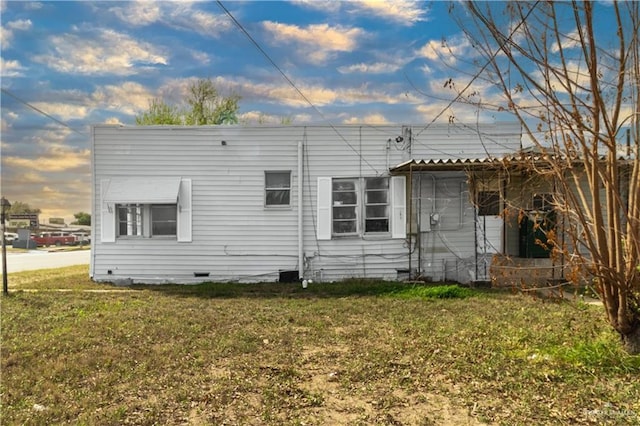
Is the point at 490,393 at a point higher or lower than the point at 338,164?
lower

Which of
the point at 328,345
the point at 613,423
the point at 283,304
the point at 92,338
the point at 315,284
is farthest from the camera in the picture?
Result: the point at 315,284

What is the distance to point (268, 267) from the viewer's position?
1060cm

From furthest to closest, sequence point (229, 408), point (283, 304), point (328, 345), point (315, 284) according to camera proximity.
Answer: point (315, 284)
point (283, 304)
point (328, 345)
point (229, 408)

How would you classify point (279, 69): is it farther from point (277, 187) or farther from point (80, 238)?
point (80, 238)

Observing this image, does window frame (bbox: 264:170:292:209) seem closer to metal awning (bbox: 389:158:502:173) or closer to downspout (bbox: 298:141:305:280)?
downspout (bbox: 298:141:305:280)

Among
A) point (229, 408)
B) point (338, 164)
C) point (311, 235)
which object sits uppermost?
point (338, 164)

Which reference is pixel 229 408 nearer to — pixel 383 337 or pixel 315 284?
pixel 383 337

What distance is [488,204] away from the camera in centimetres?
1016

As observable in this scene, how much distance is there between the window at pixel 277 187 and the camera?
34.9 feet

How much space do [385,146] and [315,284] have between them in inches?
140

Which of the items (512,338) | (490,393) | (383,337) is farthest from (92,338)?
(512,338)

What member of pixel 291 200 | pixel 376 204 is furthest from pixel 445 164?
pixel 291 200

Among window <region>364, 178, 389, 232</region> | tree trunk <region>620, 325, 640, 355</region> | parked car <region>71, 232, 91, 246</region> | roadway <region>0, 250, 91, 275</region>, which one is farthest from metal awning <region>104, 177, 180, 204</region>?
parked car <region>71, 232, 91, 246</region>

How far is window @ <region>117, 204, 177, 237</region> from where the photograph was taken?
10.8 meters
